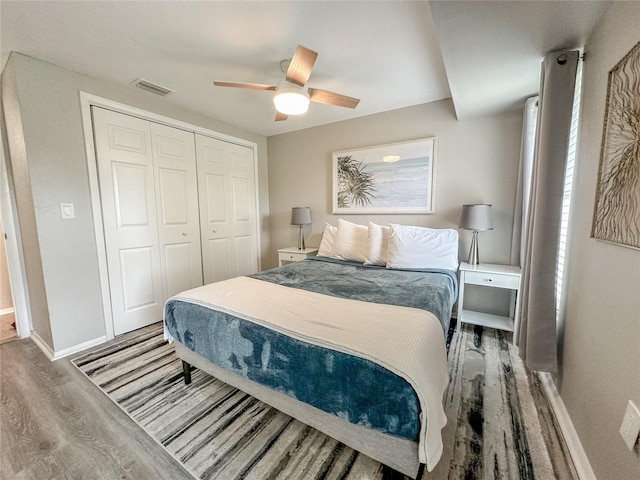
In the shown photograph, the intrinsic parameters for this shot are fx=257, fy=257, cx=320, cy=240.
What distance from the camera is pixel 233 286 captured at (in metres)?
1.90

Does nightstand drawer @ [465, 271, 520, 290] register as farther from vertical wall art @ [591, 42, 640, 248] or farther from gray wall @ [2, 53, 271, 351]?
gray wall @ [2, 53, 271, 351]

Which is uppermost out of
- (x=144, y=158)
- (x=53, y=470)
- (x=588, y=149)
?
(x=144, y=158)

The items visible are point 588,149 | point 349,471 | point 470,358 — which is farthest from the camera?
point 470,358

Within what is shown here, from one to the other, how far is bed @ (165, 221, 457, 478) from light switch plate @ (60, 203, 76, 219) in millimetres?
1327

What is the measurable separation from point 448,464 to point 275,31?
2.63 meters

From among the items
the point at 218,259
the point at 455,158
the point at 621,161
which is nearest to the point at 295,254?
the point at 218,259

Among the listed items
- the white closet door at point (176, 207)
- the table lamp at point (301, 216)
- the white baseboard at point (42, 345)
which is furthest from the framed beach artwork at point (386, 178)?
the white baseboard at point (42, 345)

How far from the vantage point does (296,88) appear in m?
1.85

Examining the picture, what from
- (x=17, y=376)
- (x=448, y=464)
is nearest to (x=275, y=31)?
(x=448, y=464)

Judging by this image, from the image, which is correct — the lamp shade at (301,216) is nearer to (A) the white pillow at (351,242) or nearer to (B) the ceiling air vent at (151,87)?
(A) the white pillow at (351,242)

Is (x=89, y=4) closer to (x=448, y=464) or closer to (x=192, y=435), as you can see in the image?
(x=192, y=435)

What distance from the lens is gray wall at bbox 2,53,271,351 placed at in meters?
1.98

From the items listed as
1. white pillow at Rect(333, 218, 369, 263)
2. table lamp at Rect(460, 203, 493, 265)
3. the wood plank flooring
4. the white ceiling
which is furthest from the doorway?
table lamp at Rect(460, 203, 493, 265)

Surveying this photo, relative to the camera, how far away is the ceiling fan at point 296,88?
5.32 feet
